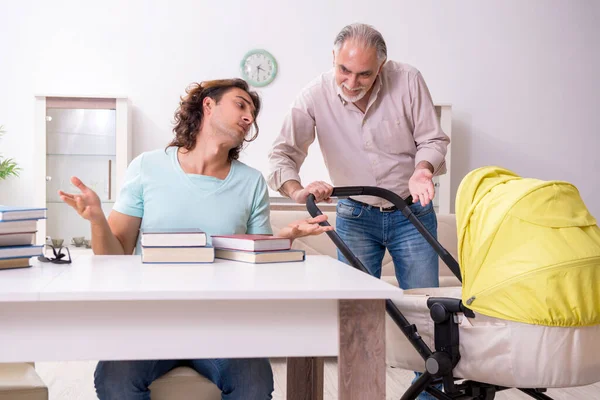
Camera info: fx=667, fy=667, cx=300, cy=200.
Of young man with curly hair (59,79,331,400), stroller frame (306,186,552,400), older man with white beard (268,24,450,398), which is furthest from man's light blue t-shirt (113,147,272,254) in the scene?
stroller frame (306,186,552,400)

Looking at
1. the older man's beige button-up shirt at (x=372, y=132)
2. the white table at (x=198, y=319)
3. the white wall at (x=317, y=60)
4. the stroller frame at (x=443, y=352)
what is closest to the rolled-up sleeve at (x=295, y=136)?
the older man's beige button-up shirt at (x=372, y=132)

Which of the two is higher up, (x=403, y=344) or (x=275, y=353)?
(x=275, y=353)

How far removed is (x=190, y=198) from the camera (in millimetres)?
1856

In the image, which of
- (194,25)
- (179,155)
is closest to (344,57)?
(179,155)

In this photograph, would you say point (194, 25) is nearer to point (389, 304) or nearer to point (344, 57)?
point (344, 57)

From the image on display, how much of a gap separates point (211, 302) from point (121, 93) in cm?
415

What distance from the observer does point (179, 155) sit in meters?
1.97

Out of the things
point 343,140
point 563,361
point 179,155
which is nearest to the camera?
point 563,361

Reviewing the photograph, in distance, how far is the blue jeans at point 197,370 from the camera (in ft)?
4.98

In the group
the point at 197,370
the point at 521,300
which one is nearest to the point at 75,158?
the point at 197,370

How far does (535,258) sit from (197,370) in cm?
A: 83

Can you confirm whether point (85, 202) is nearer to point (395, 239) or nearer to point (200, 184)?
point (200, 184)

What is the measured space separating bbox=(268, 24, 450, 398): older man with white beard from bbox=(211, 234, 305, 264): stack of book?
0.59 metres

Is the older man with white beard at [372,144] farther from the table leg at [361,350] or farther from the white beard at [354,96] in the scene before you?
the table leg at [361,350]
